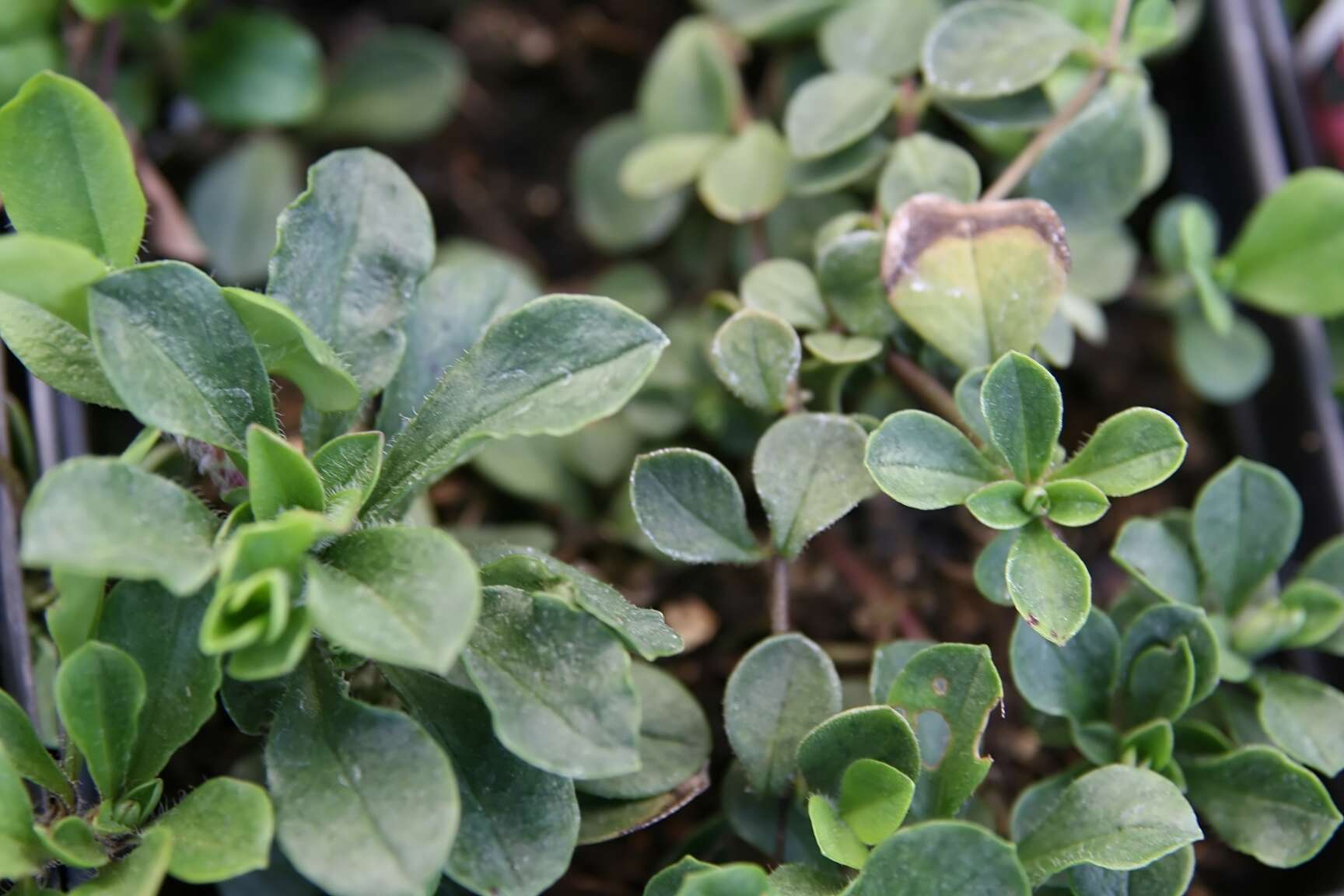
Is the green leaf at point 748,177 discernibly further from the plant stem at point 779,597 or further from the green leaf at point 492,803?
the green leaf at point 492,803

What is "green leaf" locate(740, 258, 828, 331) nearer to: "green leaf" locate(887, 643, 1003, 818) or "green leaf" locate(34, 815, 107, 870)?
"green leaf" locate(887, 643, 1003, 818)

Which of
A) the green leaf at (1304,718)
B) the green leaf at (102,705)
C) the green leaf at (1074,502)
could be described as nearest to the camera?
the green leaf at (102,705)

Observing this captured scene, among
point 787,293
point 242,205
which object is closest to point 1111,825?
point 787,293

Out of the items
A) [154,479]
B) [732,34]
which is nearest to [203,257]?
[732,34]

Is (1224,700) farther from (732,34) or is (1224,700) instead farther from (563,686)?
(732,34)

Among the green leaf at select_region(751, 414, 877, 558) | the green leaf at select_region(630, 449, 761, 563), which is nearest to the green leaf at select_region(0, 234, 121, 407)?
the green leaf at select_region(630, 449, 761, 563)

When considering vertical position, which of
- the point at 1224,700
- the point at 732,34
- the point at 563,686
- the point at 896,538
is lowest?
the point at 896,538

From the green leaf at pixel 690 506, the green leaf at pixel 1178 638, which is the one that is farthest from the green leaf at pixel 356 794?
the green leaf at pixel 1178 638
